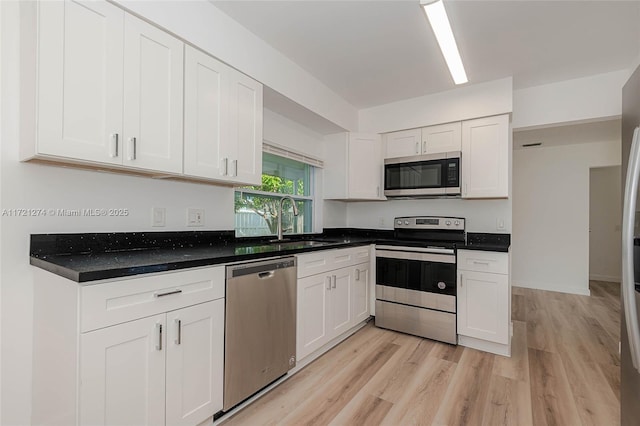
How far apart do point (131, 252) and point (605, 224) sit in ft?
24.4

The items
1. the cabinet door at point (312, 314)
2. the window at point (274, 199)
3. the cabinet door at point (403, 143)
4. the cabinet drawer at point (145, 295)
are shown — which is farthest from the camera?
the cabinet door at point (403, 143)

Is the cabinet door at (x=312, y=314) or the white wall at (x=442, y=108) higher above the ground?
the white wall at (x=442, y=108)

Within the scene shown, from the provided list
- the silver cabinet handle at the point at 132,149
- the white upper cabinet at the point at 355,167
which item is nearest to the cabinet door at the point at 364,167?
the white upper cabinet at the point at 355,167

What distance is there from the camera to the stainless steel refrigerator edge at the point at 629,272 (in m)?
1.16

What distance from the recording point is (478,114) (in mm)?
2967

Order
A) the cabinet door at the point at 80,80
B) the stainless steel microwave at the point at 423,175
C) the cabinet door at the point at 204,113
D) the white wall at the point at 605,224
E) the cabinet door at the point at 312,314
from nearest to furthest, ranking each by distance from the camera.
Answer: the cabinet door at the point at 80,80 < the cabinet door at the point at 204,113 < the cabinet door at the point at 312,314 < the stainless steel microwave at the point at 423,175 < the white wall at the point at 605,224

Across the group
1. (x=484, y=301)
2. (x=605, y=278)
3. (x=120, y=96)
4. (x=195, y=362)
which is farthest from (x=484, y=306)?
(x=605, y=278)

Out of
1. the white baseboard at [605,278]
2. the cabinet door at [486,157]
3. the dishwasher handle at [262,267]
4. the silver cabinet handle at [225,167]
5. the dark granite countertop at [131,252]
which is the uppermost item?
the cabinet door at [486,157]

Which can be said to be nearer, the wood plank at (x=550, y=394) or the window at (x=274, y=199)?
the wood plank at (x=550, y=394)

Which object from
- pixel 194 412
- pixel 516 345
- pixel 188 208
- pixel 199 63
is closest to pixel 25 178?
pixel 188 208

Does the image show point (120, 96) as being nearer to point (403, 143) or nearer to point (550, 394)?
point (403, 143)

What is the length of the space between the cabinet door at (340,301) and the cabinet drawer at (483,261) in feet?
3.36

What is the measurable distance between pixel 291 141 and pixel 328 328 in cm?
186

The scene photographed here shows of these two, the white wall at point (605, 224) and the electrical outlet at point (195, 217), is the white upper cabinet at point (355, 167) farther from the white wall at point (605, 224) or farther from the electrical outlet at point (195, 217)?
the white wall at point (605, 224)
